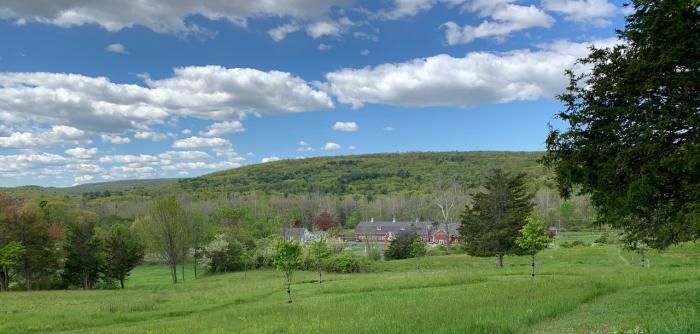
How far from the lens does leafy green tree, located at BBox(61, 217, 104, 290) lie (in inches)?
2156

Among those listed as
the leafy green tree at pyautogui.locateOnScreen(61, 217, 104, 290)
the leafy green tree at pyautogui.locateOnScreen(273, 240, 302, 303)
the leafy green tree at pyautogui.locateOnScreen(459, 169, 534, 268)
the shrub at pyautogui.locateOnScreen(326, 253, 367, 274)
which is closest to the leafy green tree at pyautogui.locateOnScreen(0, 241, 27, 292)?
the leafy green tree at pyautogui.locateOnScreen(61, 217, 104, 290)

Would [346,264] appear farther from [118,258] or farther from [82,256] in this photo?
[82,256]

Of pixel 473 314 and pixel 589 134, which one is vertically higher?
pixel 589 134

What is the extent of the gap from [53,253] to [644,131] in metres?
59.0

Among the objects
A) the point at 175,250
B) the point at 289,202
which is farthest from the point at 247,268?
the point at 289,202

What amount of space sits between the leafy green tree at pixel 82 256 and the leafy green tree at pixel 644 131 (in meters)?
54.9

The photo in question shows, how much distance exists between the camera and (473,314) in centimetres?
1634

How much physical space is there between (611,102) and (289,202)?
517ft

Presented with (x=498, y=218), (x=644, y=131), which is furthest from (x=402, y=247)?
(x=644, y=131)

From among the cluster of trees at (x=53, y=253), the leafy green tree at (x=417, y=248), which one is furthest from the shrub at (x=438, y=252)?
the cluster of trees at (x=53, y=253)

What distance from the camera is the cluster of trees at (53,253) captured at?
50.2m

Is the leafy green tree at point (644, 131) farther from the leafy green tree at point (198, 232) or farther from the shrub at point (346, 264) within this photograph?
the leafy green tree at point (198, 232)

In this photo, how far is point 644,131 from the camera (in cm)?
1284

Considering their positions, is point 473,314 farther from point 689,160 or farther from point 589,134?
point 689,160
